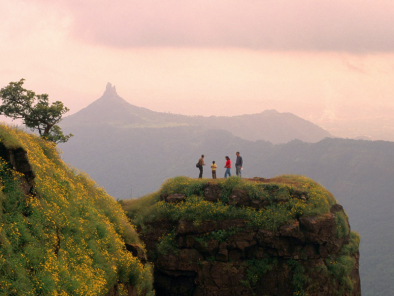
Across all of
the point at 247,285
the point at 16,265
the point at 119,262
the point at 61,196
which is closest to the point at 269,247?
the point at 247,285

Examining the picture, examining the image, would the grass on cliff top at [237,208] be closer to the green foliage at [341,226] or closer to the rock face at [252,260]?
the rock face at [252,260]

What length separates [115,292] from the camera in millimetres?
18188

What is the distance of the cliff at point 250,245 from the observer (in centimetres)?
2731

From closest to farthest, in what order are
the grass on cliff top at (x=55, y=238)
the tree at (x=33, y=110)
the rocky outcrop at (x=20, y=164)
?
1. the grass on cliff top at (x=55, y=238)
2. the rocky outcrop at (x=20, y=164)
3. the tree at (x=33, y=110)

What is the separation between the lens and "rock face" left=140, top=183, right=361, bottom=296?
27.2 metres

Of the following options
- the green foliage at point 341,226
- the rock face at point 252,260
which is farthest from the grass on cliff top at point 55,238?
the green foliage at point 341,226

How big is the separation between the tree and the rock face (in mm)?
11045

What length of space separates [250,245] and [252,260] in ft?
3.87

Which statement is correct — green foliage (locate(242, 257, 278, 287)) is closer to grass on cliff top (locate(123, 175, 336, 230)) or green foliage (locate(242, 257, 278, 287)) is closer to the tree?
grass on cliff top (locate(123, 175, 336, 230))

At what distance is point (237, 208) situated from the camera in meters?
29.4

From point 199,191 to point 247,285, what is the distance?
8136 mm

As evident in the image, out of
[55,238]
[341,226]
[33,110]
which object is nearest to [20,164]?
[55,238]

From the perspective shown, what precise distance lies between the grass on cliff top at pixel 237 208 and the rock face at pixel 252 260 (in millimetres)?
590

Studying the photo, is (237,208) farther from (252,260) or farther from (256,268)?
(256,268)
